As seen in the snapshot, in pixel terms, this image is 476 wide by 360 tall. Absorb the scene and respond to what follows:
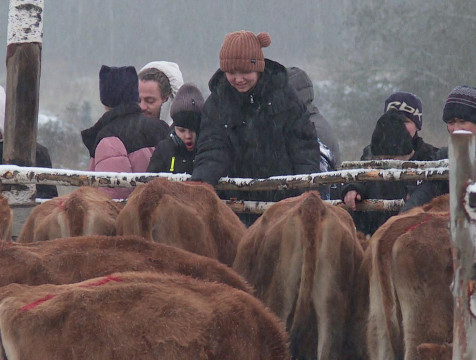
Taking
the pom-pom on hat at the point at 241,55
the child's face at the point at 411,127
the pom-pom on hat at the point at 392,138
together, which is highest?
the pom-pom on hat at the point at 241,55

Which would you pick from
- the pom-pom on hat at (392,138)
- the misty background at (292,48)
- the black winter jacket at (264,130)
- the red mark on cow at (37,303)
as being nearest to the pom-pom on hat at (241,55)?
the black winter jacket at (264,130)

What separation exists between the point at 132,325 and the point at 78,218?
149 cm

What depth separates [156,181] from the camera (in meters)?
3.53

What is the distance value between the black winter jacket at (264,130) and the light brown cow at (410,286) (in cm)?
174

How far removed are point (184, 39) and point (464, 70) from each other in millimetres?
19782

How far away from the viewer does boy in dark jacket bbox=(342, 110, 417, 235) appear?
455 cm

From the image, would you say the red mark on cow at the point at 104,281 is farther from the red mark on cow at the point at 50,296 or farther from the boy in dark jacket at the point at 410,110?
the boy in dark jacket at the point at 410,110

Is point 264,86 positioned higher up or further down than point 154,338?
higher up

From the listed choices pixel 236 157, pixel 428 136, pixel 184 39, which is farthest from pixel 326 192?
pixel 184 39

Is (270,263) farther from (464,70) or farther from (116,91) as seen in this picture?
(464,70)

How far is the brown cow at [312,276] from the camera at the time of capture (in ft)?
10.1


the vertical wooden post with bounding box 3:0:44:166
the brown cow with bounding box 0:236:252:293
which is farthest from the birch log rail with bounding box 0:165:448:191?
the brown cow with bounding box 0:236:252:293

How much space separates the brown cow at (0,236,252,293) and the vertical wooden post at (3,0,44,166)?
9.40ft

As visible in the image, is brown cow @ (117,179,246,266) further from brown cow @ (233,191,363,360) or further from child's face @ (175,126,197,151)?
child's face @ (175,126,197,151)
